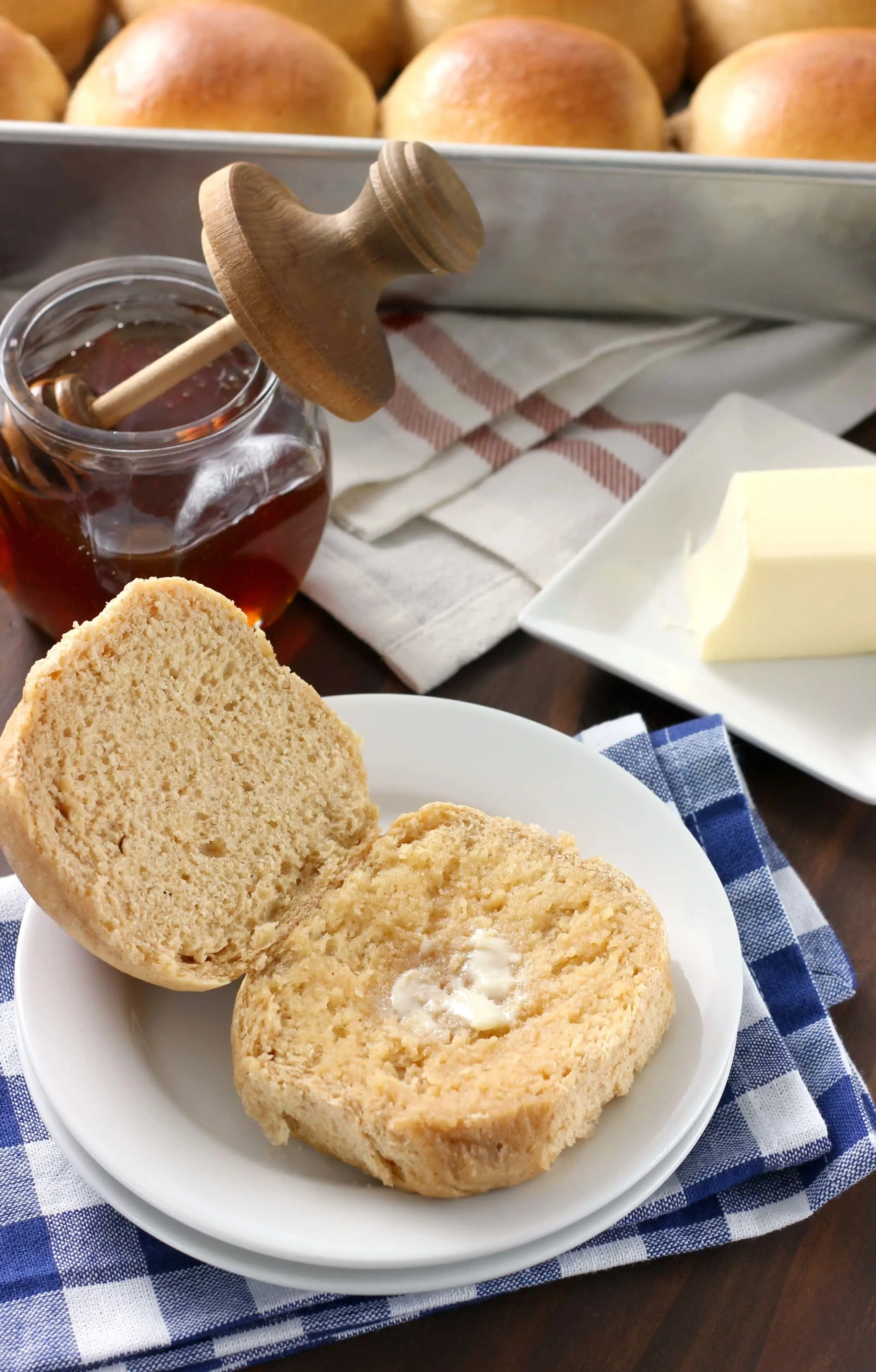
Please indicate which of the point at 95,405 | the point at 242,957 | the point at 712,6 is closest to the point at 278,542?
the point at 95,405

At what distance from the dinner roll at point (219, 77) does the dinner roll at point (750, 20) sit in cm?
66

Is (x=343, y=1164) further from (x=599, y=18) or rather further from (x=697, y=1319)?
(x=599, y=18)

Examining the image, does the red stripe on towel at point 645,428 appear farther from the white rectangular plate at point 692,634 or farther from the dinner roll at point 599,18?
the dinner roll at point 599,18

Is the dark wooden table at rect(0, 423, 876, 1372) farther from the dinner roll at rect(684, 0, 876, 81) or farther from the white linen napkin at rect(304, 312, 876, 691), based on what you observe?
the dinner roll at rect(684, 0, 876, 81)

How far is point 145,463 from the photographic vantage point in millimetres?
1383

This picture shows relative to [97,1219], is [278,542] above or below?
above

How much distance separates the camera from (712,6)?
2.14 m

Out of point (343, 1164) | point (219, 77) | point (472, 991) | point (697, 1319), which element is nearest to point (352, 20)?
point (219, 77)

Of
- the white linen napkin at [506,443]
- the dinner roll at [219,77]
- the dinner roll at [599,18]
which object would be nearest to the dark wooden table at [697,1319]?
the white linen napkin at [506,443]

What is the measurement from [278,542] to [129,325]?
0.34 meters

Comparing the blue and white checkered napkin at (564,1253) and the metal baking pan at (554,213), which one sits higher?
the metal baking pan at (554,213)

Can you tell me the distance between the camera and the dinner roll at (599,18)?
2023mm

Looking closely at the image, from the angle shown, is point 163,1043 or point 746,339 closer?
point 163,1043

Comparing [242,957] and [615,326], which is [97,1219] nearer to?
[242,957]
